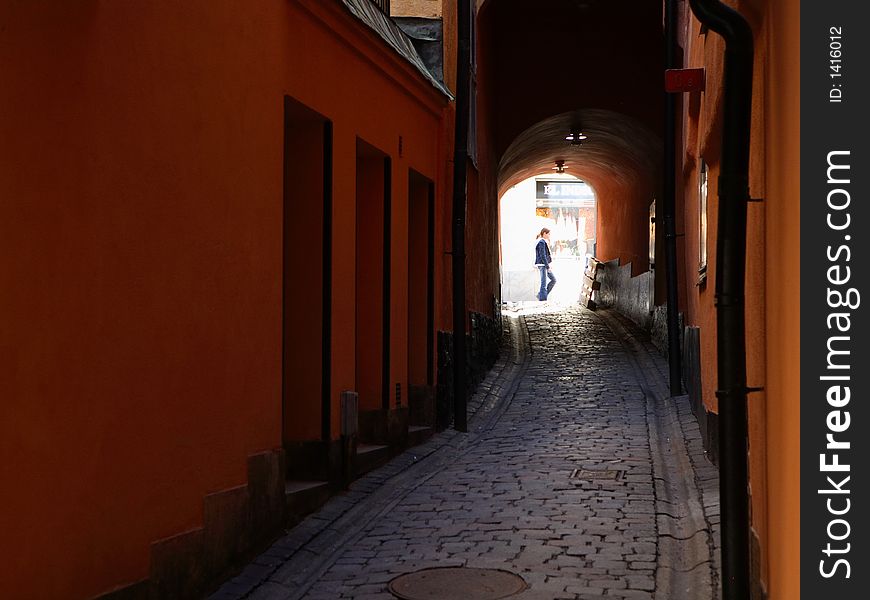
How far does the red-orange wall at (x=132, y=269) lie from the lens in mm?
4664

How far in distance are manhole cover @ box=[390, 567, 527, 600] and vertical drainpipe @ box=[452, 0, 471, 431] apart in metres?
5.92

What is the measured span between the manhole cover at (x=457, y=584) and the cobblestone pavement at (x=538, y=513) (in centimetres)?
9

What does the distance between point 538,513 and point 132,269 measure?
3851 millimetres

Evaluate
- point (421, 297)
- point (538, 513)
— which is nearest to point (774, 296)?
point (538, 513)

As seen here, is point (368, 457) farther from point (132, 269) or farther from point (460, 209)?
point (132, 269)

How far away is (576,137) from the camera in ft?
73.4

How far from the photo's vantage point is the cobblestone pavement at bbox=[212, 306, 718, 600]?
264 inches

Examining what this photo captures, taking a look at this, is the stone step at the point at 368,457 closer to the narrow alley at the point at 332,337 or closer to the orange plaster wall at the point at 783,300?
the narrow alley at the point at 332,337

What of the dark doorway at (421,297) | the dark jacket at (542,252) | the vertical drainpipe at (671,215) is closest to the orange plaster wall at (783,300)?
the dark doorway at (421,297)

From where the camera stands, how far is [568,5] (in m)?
20.1

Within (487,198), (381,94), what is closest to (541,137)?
(487,198)

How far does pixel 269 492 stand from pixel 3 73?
144 inches

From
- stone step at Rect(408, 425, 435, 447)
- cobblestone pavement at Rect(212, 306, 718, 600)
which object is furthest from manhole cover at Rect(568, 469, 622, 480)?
stone step at Rect(408, 425, 435, 447)
